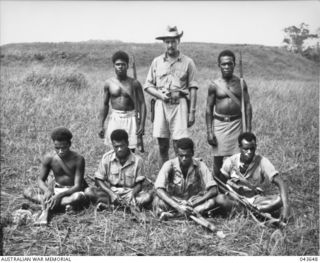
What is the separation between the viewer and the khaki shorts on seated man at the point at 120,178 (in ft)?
13.3

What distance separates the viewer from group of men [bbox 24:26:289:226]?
3906 mm

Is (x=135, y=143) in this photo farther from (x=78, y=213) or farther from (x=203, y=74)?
(x=203, y=74)

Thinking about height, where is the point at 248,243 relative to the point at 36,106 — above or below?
below

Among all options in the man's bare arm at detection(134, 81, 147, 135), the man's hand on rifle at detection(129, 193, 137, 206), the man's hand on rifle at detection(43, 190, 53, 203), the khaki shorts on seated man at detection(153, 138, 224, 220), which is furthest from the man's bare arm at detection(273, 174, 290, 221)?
the man's hand on rifle at detection(43, 190, 53, 203)

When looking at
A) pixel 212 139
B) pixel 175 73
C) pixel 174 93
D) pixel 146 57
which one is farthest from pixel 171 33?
pixel 146 57

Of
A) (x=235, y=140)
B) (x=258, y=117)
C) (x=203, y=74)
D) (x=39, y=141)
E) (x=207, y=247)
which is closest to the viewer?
(x=207, y=247)

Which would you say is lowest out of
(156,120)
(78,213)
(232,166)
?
(78,213)

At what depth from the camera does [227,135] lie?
177 inches

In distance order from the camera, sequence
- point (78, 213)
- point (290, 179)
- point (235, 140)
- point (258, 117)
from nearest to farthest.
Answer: point (78, 213) → point (235, 140) → point (290, 179) → point (258, 117)

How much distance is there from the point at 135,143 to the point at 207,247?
5.94 ft

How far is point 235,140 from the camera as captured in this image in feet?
14.8

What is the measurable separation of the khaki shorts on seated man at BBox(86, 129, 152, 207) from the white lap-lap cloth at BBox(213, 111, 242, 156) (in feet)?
3.46

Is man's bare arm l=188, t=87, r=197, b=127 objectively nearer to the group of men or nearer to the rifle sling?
the group of men

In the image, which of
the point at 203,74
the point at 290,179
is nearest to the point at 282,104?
the point at 290,179
